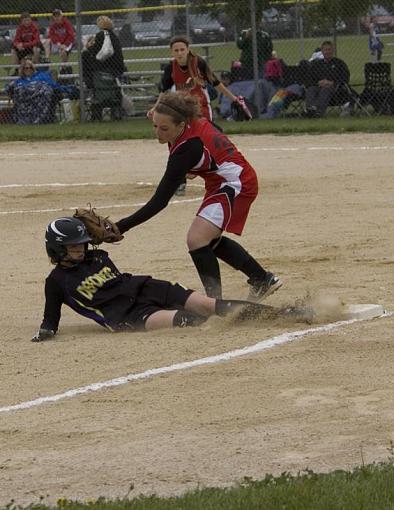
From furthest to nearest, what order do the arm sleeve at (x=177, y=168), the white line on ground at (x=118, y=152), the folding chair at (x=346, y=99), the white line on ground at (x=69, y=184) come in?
the folding chair at (x=346, y=99) < the white line on ground at (x=118, y=152) < the white line on ground at (x=69, y=184) < the arm sleeve at (x=177, y=168)

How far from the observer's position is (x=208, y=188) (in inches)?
339

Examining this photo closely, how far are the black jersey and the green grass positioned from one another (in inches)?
124

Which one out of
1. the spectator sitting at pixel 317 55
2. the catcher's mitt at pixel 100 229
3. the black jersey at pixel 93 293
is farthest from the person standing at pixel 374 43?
the black jersey at pixel 93 293

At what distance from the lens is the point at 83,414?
627 cm

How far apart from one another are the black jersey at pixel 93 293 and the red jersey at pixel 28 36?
16.2m

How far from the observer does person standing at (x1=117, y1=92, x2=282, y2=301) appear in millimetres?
8242

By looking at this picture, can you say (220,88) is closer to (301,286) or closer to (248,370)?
(301,286)

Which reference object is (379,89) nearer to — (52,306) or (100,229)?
(100,229)

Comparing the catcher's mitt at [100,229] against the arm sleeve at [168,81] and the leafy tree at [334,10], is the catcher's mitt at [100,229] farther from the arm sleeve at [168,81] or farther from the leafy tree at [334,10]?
the leafy tree at [334,10]

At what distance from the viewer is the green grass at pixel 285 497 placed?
472 cm

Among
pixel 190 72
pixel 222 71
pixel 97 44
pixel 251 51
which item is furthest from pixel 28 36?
pixel 190 72

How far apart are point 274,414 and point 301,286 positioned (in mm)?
3254

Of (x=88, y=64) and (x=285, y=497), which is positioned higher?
(x=285, y=497)

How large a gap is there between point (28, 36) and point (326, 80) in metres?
5.97
